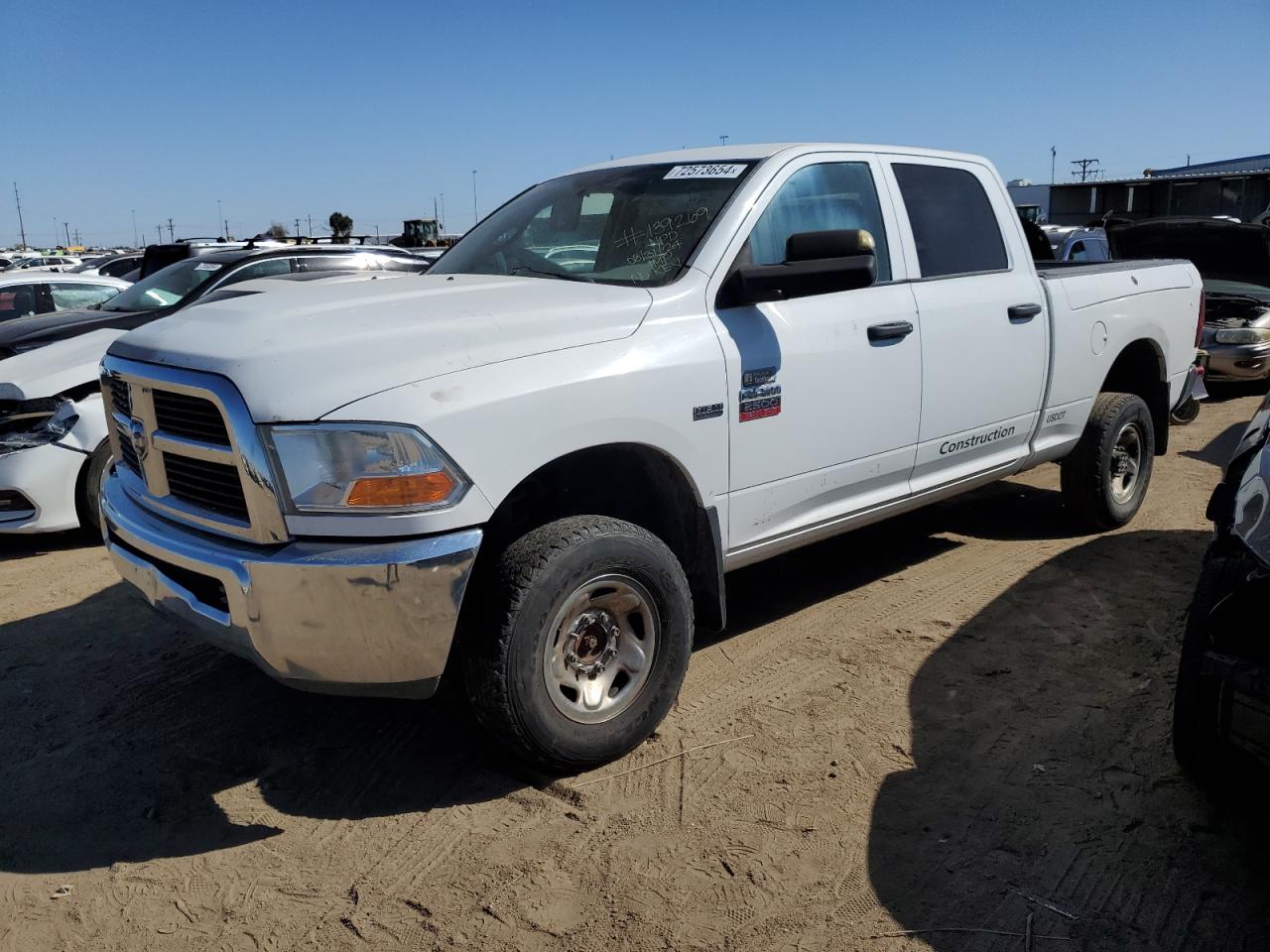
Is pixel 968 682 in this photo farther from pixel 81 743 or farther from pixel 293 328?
pixel 81 743

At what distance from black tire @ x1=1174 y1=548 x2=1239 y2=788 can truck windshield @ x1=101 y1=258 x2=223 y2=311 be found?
6875 mm

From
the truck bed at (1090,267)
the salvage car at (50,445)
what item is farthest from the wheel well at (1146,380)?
the salvage car at (50,445)

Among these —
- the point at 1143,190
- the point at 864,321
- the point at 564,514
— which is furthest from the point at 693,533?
the point at 1143,190

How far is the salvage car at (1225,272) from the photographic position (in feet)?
31.3

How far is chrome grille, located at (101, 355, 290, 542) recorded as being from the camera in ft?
9.45

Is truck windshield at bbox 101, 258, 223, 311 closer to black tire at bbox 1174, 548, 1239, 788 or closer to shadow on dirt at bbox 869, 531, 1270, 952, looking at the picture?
shadow on dirt at bbox 869, 531, 1270, 952

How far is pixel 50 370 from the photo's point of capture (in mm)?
6070

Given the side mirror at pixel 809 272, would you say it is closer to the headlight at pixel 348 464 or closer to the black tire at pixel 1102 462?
the headlight at pixel 348 464

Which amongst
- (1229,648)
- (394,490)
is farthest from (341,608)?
(1229,648)

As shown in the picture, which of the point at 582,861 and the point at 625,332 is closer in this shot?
the point at 582,861

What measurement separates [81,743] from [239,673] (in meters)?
0.66

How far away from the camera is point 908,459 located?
4.47 m

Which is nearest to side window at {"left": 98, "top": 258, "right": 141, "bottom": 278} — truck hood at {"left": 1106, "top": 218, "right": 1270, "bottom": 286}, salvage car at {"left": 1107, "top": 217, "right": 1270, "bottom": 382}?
truck hood at {"left": 1106, "top": 218, "right": 1270, "bottom": 286}

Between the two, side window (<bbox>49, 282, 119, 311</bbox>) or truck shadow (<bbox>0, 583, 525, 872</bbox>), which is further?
side window (<bbox>49, 282, 119, 311</bbox>)
